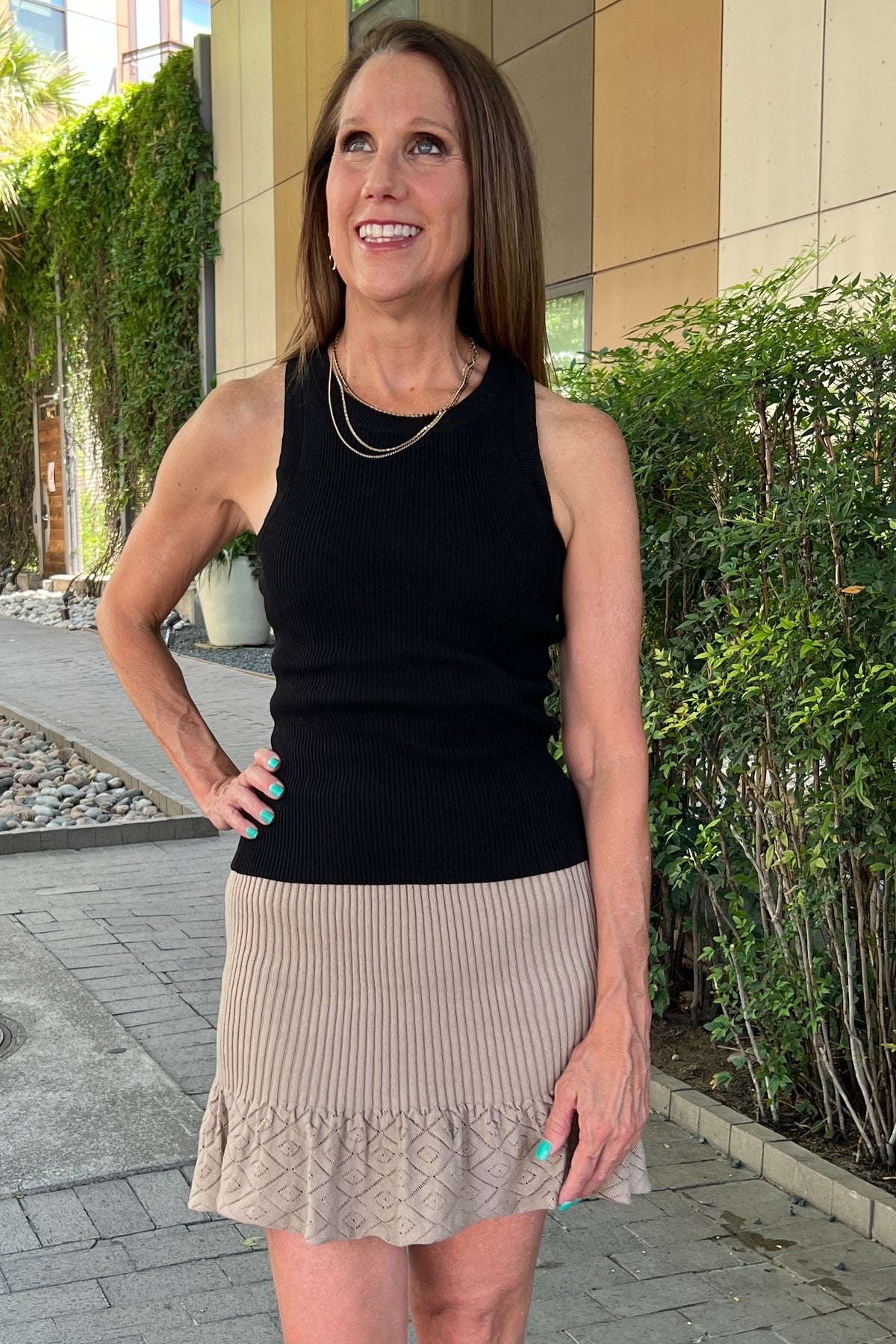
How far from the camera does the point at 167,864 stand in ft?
22.1

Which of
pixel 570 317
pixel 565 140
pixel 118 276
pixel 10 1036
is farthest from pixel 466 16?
pixel 10 1036

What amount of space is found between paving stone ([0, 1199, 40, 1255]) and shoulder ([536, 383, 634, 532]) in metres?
2.30

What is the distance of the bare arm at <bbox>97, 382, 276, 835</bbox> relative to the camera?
1.83m

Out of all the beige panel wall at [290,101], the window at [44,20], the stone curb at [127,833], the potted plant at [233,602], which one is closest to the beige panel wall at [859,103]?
the stone curb at [127,833]

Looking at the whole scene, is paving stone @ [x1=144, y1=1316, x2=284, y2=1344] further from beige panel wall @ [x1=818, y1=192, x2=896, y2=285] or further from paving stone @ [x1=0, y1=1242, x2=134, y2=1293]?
beige panel wall @ [x1=818, y1=192, x2=896, y2=285]

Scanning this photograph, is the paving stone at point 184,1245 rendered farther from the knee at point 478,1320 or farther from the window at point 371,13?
the window at point 371,13

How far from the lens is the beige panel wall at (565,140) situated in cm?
1038

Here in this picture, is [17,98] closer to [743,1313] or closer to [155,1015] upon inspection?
[155,1015]

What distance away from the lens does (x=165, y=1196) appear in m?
3.46

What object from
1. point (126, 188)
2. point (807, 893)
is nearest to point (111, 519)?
point (126, 188)

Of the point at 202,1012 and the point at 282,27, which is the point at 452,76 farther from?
the point at 282,27

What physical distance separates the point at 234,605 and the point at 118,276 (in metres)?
6.45

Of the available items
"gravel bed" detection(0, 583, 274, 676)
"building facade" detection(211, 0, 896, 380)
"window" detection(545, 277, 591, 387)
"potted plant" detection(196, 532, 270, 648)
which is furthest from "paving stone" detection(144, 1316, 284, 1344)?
"potted plant" detection(196, 532, 270, 648)

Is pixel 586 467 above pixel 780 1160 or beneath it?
above
